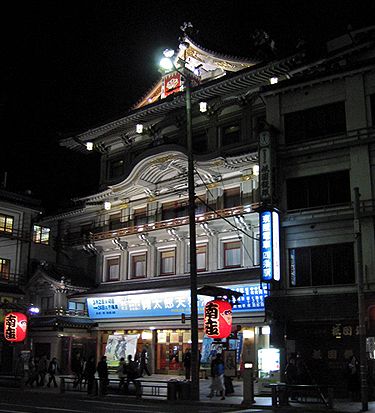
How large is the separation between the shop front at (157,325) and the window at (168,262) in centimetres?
213

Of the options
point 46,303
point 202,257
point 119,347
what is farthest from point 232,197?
point 46,303

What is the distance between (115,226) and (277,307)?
59.1ft

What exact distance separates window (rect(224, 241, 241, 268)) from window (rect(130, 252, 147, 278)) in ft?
23.0

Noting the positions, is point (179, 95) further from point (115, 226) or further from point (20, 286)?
point (20, 286)

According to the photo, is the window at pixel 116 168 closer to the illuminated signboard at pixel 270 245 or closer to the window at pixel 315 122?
the window at pixel 315 122

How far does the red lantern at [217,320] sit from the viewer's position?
2339 centimetres

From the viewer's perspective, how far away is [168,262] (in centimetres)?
3744

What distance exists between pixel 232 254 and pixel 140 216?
872cm

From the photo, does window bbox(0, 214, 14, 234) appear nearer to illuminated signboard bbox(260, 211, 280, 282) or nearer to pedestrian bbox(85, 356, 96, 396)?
pedestrian bbox(85, 356, 96, 396)

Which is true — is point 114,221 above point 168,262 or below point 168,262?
above

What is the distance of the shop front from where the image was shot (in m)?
32.3

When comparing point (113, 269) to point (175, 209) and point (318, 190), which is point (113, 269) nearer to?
point (175, 209)

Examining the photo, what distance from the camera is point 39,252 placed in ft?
151

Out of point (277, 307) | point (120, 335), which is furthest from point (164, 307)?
point (277, 307)
